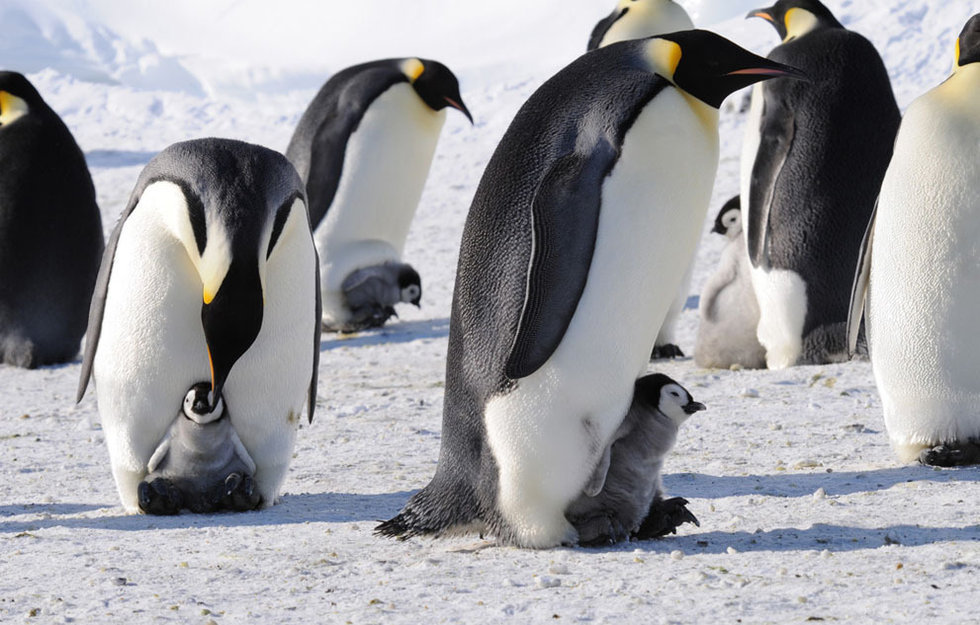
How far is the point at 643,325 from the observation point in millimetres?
2922

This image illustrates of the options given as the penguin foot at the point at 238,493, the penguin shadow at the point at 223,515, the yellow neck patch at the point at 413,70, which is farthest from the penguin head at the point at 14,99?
the penguin foot at the point at 238,493

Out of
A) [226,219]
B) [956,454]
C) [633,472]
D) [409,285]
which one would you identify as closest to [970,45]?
[956,454]

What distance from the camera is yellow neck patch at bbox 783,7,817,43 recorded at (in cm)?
646

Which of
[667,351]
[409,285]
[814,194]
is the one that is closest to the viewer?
[814,194]

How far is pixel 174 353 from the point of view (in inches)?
138

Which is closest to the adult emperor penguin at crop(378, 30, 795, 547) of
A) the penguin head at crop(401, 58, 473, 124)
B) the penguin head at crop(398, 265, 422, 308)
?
the penguin head at crop(398, 265, 422, 308)

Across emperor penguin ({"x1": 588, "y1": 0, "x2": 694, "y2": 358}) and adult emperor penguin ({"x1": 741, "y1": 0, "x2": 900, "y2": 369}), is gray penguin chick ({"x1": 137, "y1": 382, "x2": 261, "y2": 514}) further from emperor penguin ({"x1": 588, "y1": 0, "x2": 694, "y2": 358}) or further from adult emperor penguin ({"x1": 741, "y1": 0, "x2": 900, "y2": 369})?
emperor penguin ({"x1": 588, "y1": 0, "x2": 694, "y2": 358})

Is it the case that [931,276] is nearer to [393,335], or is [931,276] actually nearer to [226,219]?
[226,219]

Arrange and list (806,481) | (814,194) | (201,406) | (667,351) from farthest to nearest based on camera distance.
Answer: (667,351) → (814,194) → (806,481) → (201,406)

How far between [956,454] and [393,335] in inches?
182

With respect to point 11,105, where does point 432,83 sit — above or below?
above

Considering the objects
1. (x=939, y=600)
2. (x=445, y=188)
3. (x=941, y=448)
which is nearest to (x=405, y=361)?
(x=941, y=448)

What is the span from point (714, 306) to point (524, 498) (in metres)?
3.54

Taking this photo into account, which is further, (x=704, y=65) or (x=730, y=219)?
(x=730, y=219)
